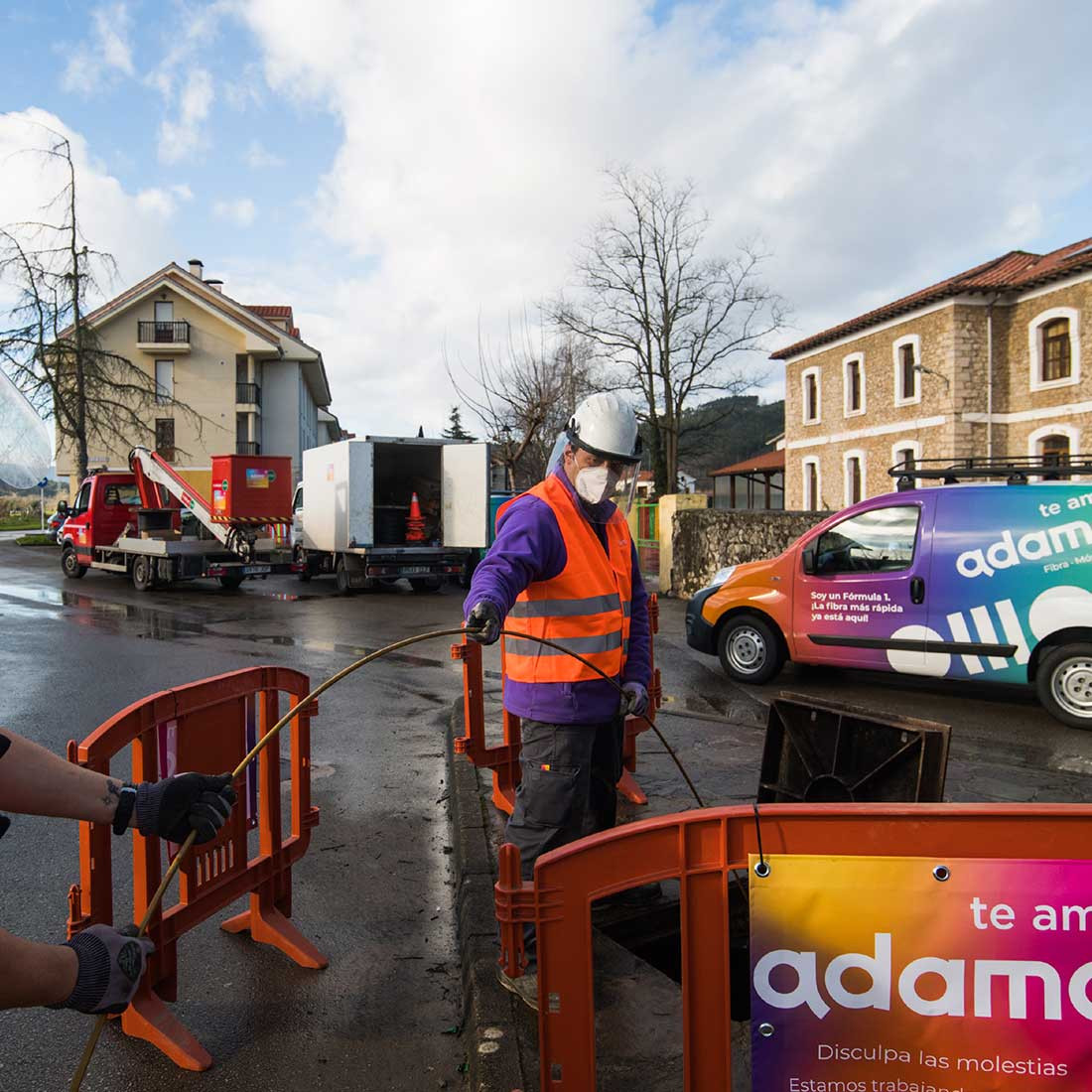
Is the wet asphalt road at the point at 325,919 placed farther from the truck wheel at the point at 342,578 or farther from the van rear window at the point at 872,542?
the truck wheel at the point at 342,578

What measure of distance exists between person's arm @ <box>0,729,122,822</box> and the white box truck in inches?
604

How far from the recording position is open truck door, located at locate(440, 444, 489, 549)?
18.0 m

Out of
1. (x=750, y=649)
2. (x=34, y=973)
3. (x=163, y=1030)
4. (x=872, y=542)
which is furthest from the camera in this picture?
(x=750, y=649)

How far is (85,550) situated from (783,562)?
666 inches

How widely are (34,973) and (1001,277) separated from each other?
3463 centimetres

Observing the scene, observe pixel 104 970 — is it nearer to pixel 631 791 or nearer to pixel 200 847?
pixel 200 847

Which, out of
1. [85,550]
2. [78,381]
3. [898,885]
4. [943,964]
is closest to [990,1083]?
[943,964]

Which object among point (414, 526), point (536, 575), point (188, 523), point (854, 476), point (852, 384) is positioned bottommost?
point (536, 575)

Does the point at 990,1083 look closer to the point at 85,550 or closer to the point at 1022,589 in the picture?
the point at 1022,589

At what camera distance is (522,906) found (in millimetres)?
2355

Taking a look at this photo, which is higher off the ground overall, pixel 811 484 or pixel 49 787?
pixel 811 484

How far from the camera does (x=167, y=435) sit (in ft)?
147

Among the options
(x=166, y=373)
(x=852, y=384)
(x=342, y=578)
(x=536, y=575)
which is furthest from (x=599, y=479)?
(x=166, y=373)

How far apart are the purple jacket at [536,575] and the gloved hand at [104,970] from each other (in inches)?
57.7
